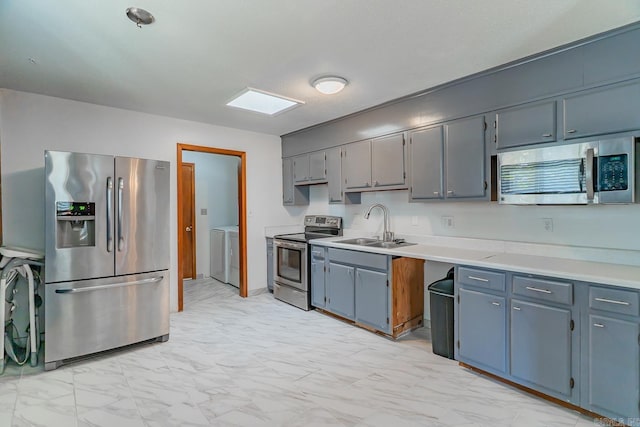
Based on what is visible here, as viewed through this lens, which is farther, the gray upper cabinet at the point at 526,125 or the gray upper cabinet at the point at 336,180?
the gray upper cabinet at the point at 336,180

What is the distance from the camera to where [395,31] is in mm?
2047

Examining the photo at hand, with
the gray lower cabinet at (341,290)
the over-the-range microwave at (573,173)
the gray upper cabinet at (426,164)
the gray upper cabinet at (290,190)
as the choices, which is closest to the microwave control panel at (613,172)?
the over-the-range microwave at (573,173)

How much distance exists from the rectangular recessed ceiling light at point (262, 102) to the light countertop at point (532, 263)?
177 centimetres

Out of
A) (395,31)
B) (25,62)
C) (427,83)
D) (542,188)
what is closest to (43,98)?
(25,62)

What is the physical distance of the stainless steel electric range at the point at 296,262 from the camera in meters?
4.04

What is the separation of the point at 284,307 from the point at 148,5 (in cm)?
345

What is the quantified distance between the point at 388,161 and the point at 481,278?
5.16 ft

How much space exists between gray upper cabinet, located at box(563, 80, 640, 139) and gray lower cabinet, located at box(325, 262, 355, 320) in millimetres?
2258

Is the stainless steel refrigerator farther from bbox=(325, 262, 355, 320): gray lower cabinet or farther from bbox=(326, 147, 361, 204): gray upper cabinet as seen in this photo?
bbox=(326, 147, 361, 204): gray upper cabinet

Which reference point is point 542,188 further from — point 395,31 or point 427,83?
→ point 395,31

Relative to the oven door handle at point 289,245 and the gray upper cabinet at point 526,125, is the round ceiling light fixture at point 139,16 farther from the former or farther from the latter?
the oven door handle at point 289,245

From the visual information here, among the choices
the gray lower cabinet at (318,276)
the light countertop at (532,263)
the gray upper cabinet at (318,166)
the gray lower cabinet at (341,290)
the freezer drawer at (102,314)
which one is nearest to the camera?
the light countertop at (532,263)

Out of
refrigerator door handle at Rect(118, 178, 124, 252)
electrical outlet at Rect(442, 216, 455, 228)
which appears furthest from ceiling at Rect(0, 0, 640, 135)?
electrical outlet at Rect(442, 216, 455, 228)

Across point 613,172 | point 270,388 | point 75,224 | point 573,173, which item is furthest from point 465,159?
point 75,224
